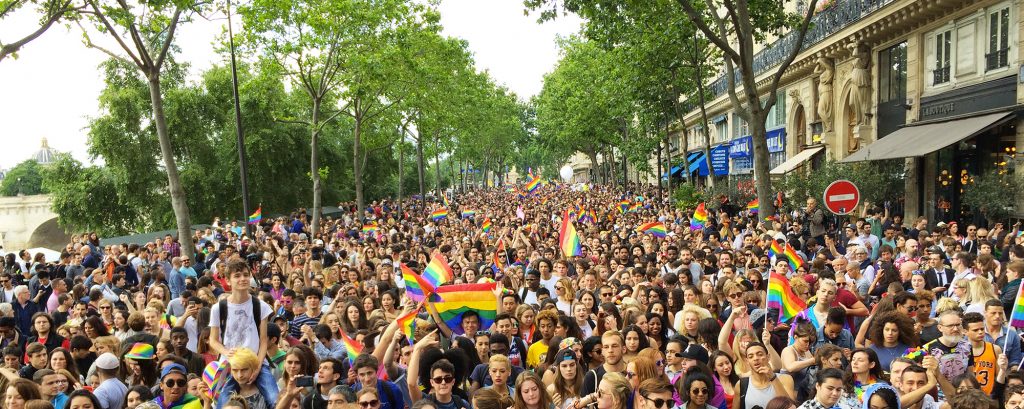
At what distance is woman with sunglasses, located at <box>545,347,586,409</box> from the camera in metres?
5.86

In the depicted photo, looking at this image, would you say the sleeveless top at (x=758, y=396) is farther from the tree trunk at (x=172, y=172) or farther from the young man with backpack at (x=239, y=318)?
the tree trunk at (x=172, y=172)

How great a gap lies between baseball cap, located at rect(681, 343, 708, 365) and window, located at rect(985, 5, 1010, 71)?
14440mm

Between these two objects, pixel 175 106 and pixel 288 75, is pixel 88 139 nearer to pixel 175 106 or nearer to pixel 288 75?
pixel 175 106

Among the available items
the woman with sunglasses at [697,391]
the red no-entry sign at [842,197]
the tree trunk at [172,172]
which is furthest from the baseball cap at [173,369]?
the tree trunk at [172,172]

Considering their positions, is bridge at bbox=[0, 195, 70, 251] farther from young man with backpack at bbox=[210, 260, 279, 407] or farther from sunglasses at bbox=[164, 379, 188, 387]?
sunglasses at bbox=[164, 379, 188, 387]

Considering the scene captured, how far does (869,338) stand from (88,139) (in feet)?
116

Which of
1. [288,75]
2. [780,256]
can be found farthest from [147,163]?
[780,256]

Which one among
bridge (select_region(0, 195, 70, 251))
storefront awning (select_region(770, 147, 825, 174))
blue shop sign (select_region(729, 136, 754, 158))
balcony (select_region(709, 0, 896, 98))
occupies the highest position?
balcony (select_region(709, 0, 896, 98))

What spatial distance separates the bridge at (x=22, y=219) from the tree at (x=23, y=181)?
46237mm

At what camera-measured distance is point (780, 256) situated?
10117 mm

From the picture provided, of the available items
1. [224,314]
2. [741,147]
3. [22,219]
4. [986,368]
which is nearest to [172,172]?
[224,314]

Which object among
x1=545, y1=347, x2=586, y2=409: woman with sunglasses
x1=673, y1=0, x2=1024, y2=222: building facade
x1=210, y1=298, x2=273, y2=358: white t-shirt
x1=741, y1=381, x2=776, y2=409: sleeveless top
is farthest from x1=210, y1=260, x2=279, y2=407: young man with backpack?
x1=673, y1=0, x2=1024, y2=222: building facade

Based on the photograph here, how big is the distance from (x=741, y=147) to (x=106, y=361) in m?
34.3

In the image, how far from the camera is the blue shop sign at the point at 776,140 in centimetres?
3344
